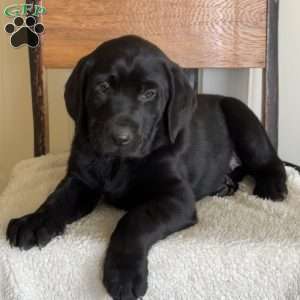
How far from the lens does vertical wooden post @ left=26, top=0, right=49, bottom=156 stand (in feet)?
5.99

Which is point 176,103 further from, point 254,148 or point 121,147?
point 254,148

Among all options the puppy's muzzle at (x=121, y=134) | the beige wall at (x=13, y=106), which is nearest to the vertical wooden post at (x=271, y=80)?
the puppy's muzzle at (x=121, y=134)

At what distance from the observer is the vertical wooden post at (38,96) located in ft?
5.99

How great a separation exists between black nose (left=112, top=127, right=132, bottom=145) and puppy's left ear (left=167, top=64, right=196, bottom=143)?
162 mm

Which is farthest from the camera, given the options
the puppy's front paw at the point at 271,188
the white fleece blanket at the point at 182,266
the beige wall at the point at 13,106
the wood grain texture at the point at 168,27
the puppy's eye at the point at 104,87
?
the beige wall at the point at 13,106

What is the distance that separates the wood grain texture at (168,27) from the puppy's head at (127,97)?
578mm

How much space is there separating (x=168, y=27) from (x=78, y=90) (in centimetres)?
70

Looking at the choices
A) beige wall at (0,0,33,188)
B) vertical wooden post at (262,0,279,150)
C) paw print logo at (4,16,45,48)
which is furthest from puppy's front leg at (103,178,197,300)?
beige wall at (0,0,33,188)

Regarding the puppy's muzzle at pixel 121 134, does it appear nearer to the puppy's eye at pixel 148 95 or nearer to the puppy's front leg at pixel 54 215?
the puppy's eye at pixel 148 95

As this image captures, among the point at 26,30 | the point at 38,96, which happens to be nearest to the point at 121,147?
the point at 38,96

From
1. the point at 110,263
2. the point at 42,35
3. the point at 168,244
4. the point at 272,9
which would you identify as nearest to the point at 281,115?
the point at 272,9

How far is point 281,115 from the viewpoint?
209 centimetres

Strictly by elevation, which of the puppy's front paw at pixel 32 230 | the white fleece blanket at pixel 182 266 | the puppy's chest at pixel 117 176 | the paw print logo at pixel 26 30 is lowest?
the white fleece blanket at pixel 182 266

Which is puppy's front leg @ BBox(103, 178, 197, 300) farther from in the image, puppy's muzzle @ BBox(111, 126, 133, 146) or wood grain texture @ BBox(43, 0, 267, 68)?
wood grain texture @ BBox(43, 0, 267, 68)
